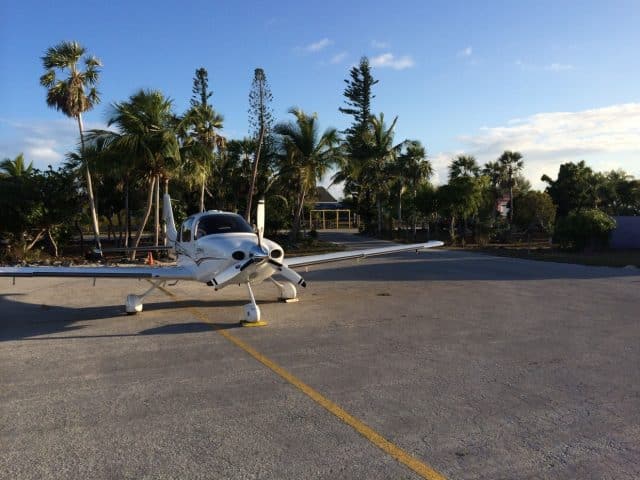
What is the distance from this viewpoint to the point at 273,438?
4.02 metres

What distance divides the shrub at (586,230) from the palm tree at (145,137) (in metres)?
18.4

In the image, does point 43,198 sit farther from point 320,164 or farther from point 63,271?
point 63,271

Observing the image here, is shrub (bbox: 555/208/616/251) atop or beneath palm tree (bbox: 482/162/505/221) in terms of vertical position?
beneath

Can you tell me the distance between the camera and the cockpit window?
995 cm

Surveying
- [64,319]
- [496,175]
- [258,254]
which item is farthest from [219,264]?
[496,175]

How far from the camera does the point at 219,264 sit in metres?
9.11

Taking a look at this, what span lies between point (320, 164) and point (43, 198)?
13.8m

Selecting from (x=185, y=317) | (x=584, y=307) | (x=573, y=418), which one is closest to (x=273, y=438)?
(x=573, y=418)

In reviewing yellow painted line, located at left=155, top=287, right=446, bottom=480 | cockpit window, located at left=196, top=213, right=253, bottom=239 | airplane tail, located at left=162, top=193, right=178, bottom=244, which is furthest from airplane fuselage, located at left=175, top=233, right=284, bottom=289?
airplane tail, located at left=162, top=193, right=178, bottom=244

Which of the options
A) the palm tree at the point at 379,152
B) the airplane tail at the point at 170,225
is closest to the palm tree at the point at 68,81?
the airplane tail at the point at 170,225

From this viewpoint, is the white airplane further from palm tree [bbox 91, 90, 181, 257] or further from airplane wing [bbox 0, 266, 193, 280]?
palm tree [bbox 91, 90, 181, 257]

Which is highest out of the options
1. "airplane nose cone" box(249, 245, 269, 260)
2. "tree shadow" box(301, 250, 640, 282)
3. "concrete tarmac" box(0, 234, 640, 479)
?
"airplane nose cone" box(249, 245, 269, 260)

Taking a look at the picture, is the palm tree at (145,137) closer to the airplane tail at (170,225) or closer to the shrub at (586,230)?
the airplane tail at (170,225)

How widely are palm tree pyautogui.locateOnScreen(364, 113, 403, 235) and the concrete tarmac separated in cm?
2909
